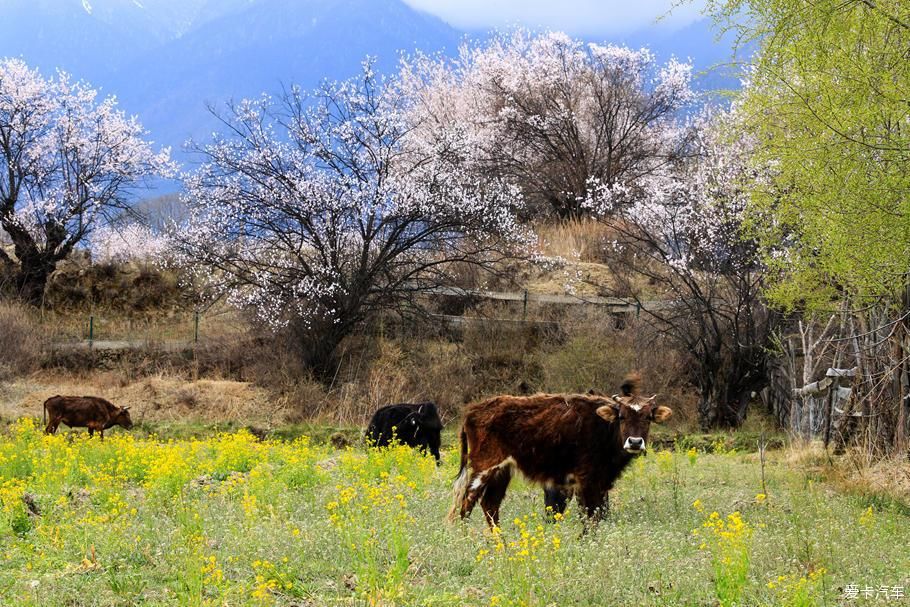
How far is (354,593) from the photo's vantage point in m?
6.01

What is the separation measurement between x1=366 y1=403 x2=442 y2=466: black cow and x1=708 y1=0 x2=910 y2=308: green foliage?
6656 mm

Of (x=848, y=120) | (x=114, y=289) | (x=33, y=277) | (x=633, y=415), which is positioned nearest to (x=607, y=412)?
(x=633, y=415)

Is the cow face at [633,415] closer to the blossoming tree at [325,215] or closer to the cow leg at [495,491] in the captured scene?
the cow leg at [495,491]

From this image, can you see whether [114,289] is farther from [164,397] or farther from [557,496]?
[557,496]

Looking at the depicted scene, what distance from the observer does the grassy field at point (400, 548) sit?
235 inches

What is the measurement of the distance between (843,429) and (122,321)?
22.5 m

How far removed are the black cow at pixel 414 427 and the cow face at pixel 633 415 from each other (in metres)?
6.49

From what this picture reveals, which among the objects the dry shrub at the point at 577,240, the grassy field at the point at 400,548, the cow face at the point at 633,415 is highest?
the dry shrub at the point at 577,240

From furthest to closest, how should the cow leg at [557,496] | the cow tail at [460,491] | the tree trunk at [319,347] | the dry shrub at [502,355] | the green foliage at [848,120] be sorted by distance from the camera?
1. the dry shrub at [502,355]
2. the tree trunk at [319,347]
3. the green foliage at [848,120]
4. the cow leg at [557,496]
5. the cow tail at [460,491]

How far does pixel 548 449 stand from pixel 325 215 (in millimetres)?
17130

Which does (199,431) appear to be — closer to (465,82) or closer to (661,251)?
(661,251)

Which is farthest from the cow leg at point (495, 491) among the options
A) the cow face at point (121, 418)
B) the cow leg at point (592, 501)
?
the cow face at point (121, 418)

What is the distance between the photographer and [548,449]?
9.00 metres

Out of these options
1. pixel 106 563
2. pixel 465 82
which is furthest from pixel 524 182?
pixel 106 563
